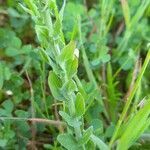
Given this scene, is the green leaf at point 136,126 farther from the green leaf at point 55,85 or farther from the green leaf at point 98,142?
the green leaf at point 55,85

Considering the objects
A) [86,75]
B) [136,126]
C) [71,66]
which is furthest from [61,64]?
[86,75]

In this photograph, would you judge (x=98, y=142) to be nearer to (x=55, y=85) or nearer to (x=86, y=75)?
(x=55, y=85)

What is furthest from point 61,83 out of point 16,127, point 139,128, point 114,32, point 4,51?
point 114,32

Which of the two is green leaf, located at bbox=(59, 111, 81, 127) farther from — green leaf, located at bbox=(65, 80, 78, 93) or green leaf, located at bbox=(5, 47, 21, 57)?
green leaf, located at bbox=(5, 47, 21, 57)

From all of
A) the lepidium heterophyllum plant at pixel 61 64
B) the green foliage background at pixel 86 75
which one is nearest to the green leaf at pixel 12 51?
the green foliage background at pixel 86 75

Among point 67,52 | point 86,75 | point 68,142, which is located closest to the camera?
point 67,52

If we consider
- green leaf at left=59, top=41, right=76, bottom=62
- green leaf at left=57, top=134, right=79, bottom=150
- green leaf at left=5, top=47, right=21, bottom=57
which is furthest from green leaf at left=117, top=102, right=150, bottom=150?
green leaf at left=5, top=47, right=21, bottom=57
